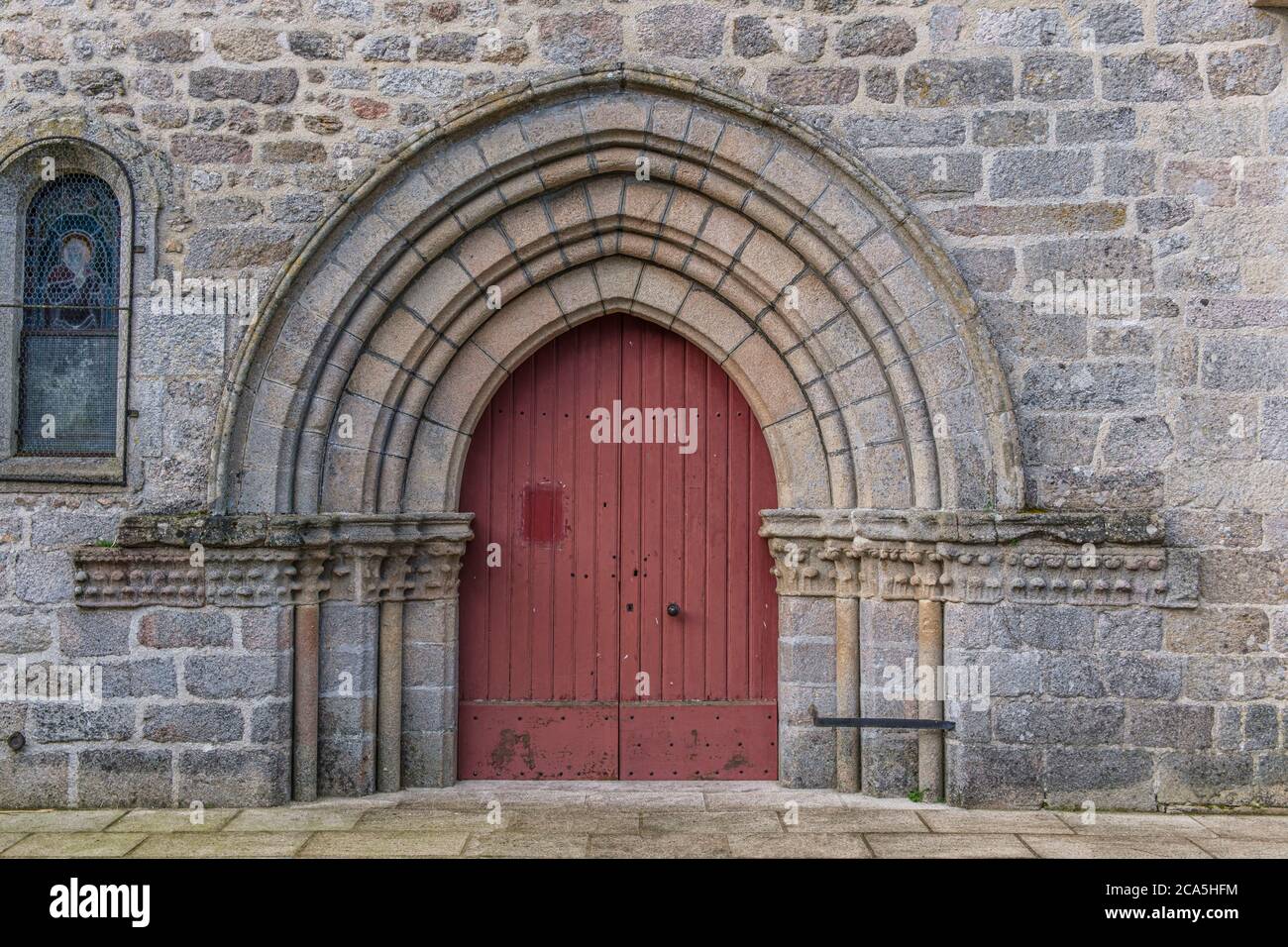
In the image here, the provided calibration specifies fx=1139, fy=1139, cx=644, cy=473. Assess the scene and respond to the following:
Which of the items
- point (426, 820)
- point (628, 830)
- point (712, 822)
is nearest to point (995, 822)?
point (712, 822)

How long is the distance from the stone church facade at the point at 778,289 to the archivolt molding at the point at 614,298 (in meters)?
0.02

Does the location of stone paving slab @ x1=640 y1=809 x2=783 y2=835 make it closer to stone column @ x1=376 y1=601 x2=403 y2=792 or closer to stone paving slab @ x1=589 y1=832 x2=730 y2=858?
stone paving slab @ x1=589 y1=832 x2=730 y2=858

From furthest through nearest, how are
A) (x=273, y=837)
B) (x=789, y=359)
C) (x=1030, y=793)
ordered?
(x=789, y=359) < (x=1030, y=793) < (x=273, y=837)

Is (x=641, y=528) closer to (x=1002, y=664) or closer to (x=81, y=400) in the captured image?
(x=1002, y=664)

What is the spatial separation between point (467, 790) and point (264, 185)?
9.72 ft

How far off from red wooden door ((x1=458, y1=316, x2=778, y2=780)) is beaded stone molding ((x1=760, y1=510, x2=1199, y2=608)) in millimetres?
718

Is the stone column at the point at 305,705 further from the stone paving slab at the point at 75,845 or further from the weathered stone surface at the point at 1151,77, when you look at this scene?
the weathered stone surface at the point at 1151,77

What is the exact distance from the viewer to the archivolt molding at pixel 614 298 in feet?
16.8

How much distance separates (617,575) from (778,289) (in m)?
1.59

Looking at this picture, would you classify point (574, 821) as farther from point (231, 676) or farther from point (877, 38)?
point (877, 38)

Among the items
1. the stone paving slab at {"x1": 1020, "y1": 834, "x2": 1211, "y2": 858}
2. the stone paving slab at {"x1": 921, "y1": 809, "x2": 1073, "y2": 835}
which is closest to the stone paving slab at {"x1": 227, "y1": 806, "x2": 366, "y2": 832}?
the stone paving slab at {"x1": 921, "y1": 809, "x2": 1073, "y2": 835}

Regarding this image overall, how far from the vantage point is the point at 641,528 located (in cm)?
566

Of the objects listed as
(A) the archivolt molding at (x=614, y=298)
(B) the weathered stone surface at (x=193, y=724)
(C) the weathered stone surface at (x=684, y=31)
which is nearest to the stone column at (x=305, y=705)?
(B) the weathered stone surface at (x=193, y=724)

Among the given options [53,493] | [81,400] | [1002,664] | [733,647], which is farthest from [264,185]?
[1002,664]
